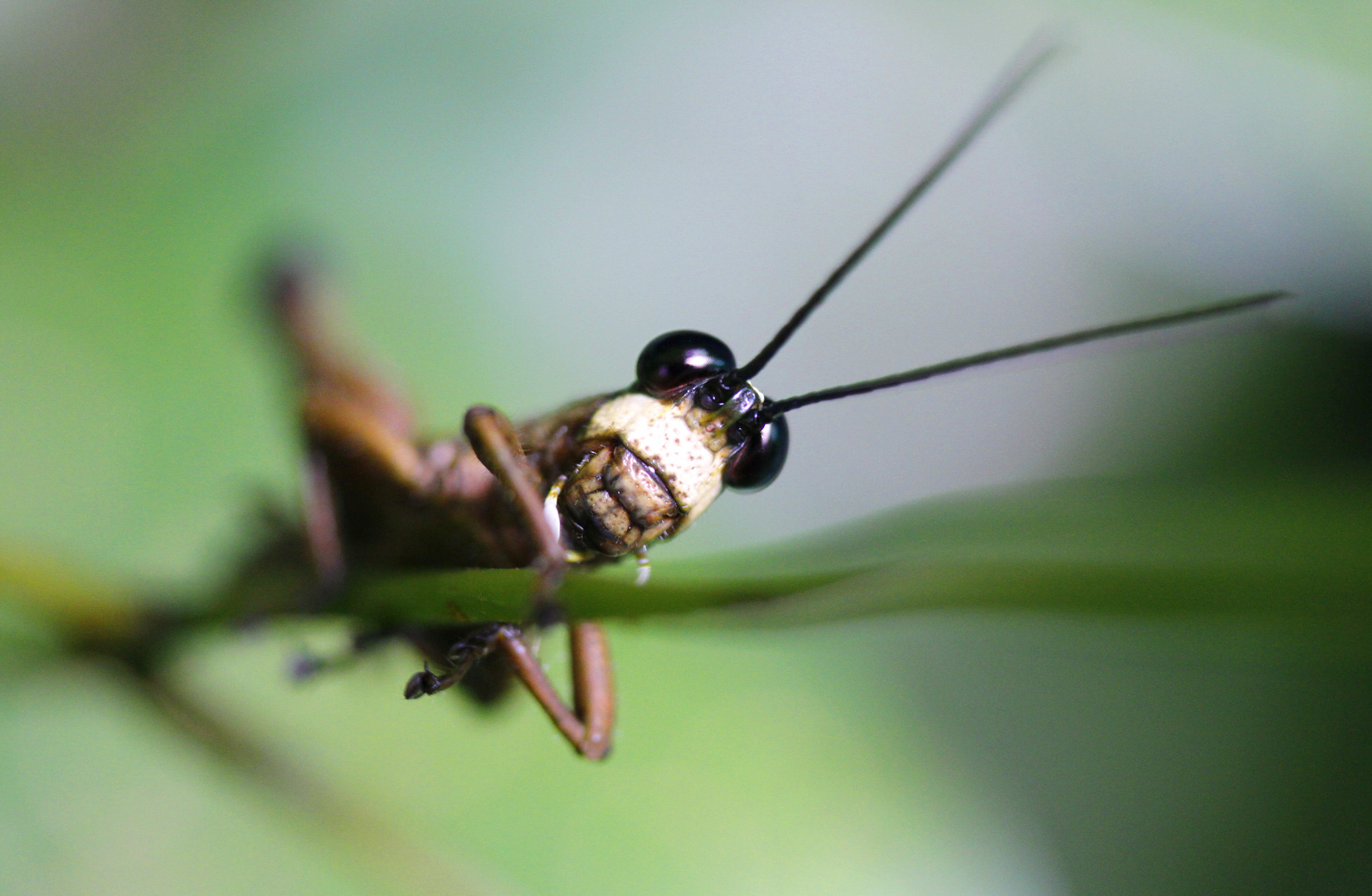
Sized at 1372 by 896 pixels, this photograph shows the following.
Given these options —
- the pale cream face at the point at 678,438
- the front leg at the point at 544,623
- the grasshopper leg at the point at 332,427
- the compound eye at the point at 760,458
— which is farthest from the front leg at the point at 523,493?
the grasshopper leg at the point at 332,427

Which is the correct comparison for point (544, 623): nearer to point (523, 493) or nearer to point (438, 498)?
point (523, 493)

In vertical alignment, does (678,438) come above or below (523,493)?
above

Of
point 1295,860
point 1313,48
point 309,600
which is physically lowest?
point 1295,860

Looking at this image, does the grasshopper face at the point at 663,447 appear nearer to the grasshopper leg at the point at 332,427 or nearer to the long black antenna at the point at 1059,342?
the long black antenna at the point at 1059,342

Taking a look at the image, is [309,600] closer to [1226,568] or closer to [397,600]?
[397,600]

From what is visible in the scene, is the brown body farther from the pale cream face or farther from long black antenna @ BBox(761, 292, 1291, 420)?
long black antenna @ BBox(761, 292, 1291, 420)

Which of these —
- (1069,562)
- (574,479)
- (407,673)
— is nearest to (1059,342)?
(1069,562)

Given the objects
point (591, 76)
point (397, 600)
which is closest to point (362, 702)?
point (397, 600)

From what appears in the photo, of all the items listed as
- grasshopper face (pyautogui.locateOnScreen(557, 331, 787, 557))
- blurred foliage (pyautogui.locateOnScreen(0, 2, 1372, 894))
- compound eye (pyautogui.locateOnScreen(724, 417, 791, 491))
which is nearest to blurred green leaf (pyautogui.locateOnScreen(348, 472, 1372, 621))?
grasshopper face (pyautogui.locateOnScreen(557, 331, 787, 557))
